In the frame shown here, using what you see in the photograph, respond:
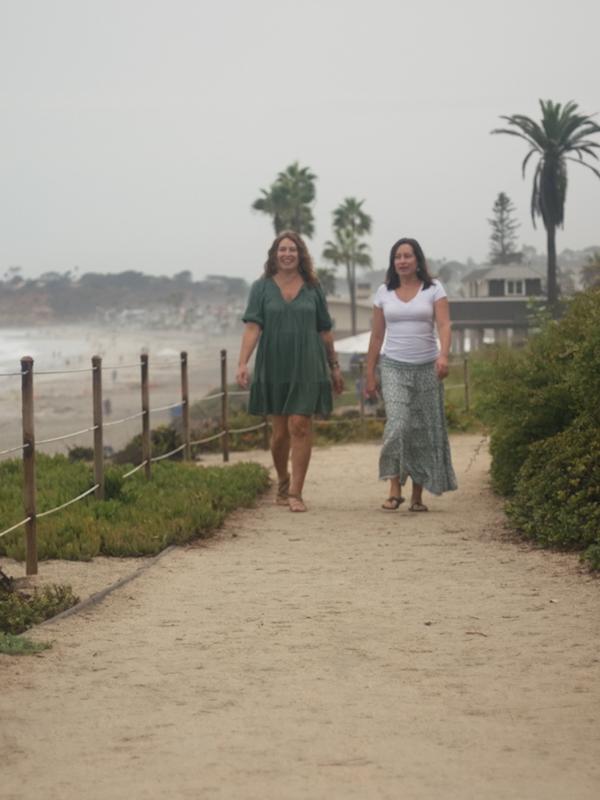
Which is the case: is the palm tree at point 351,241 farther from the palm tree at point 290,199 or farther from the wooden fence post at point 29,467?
the wooden fence post at point 29,467

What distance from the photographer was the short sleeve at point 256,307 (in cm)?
1099

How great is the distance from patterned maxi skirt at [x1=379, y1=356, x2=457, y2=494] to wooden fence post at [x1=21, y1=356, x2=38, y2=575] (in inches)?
124

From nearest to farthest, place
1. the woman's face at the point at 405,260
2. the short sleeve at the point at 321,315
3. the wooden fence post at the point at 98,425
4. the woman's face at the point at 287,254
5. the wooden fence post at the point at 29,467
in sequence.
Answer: the wooden fence post at the point at 29,467 → the wooden fence post at the point at 98,425 → the woman's face at the point at 405,260 → the woman's face at the point at 287,254 → the short sleeve at the point at 321,315

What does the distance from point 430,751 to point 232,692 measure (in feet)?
3.20

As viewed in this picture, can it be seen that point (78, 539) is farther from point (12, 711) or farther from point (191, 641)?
point (12, 711)

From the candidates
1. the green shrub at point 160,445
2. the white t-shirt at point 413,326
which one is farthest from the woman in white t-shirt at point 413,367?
the green shrub at point 160,445

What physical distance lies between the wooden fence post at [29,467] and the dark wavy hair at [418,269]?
3282 millimetres

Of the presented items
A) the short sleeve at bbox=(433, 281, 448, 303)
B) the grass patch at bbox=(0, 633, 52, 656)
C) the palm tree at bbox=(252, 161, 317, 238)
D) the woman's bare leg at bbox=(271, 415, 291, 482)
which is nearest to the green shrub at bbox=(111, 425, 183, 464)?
the woman's bare leg at bbox=(271, 415, 291, 482)

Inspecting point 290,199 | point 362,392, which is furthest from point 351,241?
point 362,392

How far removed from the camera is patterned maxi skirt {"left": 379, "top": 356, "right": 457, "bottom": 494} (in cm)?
1055

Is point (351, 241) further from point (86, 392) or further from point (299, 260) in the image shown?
point (299, 260)

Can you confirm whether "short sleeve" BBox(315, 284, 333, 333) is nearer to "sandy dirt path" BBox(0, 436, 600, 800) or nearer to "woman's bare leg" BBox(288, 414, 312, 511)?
"woman's bare leg" BBox(288, 414, 312, 511)

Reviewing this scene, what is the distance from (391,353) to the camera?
34.8ft

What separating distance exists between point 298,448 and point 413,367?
1034mm
